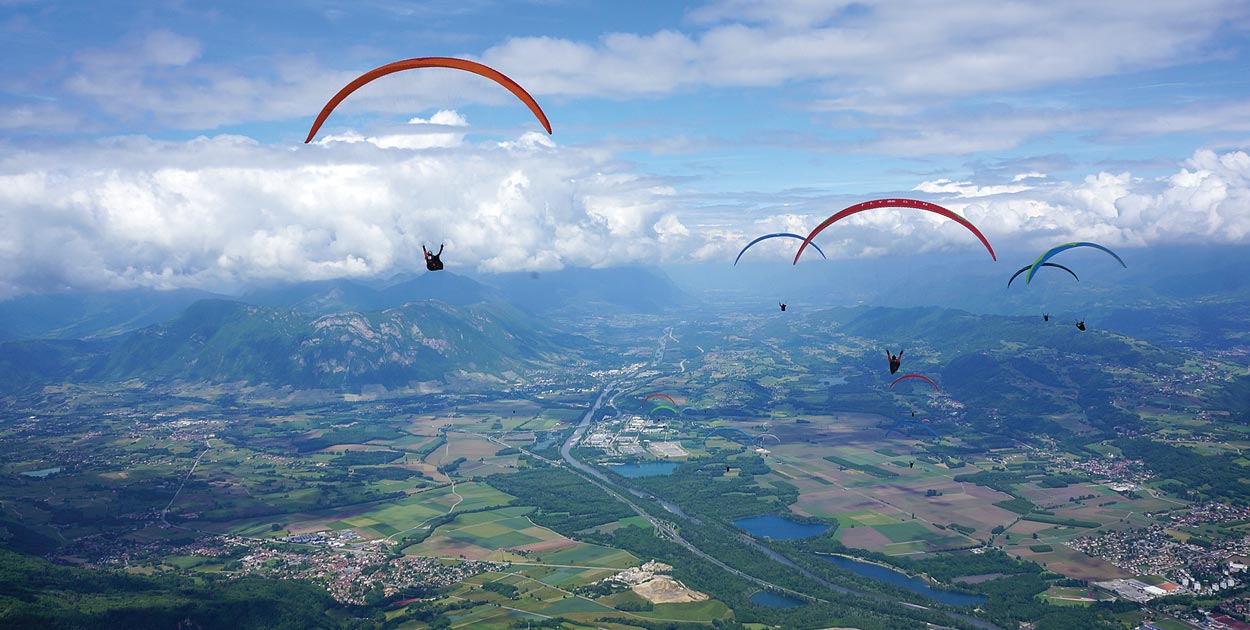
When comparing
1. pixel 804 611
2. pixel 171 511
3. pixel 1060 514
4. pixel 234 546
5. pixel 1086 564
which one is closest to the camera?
pixel 804 611

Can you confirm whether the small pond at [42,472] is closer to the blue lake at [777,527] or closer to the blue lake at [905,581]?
the blue lake at [777,527]

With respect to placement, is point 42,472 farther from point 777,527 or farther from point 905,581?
point 905,581

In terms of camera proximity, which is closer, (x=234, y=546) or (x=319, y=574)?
(x=319, y=574)

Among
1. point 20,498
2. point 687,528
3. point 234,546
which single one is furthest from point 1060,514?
point 20,498

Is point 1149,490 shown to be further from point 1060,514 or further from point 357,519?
point 357,519

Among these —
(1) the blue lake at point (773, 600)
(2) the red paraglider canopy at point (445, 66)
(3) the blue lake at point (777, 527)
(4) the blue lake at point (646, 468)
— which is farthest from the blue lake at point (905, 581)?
(2) the red paraglider canopy at point (445, 66)

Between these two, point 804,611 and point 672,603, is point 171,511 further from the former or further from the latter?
point 804,611

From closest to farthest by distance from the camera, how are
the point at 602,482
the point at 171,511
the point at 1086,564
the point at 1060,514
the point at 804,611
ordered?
the point at 804,611
the point at 1086,564
the point at 1060,514
the point at 171,511
the point at 602,482

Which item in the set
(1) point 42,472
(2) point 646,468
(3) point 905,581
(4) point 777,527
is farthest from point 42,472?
(3) point 905,581
